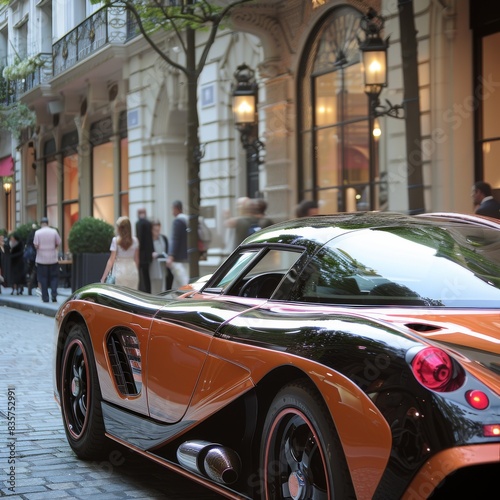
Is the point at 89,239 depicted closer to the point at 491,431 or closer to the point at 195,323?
the point at 195,323

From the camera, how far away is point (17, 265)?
23344 mm

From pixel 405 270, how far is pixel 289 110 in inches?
556

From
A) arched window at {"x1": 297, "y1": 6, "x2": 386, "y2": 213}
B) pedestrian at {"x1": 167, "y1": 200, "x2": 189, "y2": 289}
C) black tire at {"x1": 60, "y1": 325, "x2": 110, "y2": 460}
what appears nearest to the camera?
black tire at {"x1": 60, "y1": 325, "x2": 110, "y2": 460}

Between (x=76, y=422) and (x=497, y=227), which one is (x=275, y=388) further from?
(x=76, y=422)

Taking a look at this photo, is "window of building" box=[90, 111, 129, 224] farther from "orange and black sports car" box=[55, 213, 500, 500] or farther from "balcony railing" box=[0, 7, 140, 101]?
"orange and black sports car" box=[55, 213, 500, 500]

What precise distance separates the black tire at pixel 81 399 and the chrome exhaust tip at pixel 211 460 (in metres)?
1.15

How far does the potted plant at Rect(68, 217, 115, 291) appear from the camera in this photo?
19.0 m

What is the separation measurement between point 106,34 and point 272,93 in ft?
29.2

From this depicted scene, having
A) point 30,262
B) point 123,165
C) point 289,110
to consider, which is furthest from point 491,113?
point 123,165

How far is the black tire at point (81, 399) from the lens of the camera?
16.6ft

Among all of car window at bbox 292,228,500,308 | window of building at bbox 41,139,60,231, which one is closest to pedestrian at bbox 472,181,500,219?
car window at bbox 292,228,500,308

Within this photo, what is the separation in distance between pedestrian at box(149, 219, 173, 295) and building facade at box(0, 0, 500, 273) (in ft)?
3.50

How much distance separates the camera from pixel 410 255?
12.1 ft

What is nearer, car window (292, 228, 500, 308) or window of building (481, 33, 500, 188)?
car window (292, 228, 500, 308)
